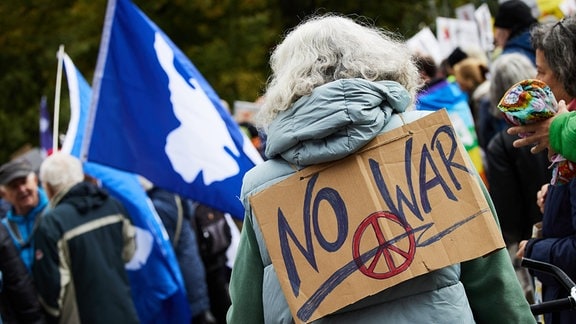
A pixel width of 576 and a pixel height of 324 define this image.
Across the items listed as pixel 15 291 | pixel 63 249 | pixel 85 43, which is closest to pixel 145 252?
pixel 63 249

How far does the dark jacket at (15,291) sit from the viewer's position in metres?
6.41

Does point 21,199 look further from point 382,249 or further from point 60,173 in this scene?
point 382,249

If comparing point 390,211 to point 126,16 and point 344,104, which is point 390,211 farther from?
point 126,16

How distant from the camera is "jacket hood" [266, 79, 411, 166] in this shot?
9.05ft

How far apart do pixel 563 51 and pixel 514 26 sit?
369cm

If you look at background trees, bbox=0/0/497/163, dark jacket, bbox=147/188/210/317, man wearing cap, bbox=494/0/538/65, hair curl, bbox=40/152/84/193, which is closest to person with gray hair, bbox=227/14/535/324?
man wearing cap, bbox=494/0/538/65

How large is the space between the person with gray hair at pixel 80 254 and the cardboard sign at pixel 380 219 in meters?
4.45

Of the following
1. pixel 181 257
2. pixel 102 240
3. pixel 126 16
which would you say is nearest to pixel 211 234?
pixel 181 257

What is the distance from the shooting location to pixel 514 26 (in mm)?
7453

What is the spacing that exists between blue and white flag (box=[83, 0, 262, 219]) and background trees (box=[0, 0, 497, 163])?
30.1 feet

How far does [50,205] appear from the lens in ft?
24.5

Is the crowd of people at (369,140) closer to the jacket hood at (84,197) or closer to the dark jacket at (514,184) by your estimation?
the dark jacket at (514,184)

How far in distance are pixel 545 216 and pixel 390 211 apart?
1180 mm

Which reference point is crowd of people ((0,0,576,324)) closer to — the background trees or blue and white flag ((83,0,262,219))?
blue and white flag ((83,0,262,219))
